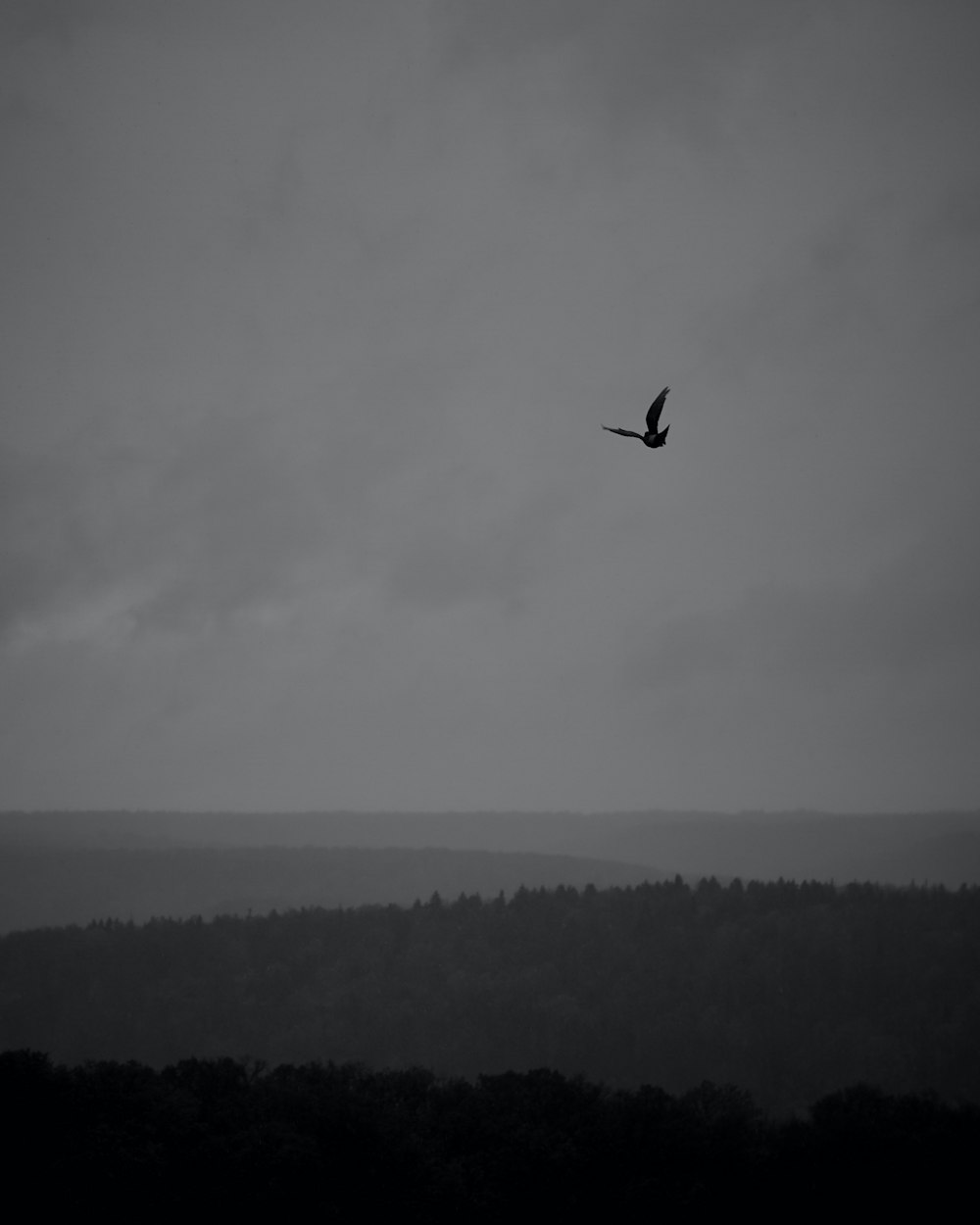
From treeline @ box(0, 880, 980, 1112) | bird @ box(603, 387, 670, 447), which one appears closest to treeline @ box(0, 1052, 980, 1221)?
bird @ box(603, 387, 670, 447)

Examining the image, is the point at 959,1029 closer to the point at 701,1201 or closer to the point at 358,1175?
the point at 701,1201

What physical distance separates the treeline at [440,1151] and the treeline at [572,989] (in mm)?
78460

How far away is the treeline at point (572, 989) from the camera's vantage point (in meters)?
150

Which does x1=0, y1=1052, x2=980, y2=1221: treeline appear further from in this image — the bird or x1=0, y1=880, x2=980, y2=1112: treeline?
x1=0, y1=880, x2=980, y2=1112: treeline

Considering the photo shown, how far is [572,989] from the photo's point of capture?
543ft

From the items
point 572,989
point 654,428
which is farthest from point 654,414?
point 572,989

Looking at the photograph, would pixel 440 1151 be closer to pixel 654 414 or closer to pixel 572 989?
pixel 654 414

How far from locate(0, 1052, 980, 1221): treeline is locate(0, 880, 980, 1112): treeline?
7846 cm

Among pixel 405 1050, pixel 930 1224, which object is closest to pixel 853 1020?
pixel 405 1050

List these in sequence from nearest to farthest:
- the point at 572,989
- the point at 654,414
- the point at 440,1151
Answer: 1. the point at 654,414
2. the point at 440,1151
3. the point at 572,989

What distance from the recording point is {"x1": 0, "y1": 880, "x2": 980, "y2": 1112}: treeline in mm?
149625

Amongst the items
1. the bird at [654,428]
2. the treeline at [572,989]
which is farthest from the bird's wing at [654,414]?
the treeline at [572,989]

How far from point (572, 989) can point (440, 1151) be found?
110647 mm

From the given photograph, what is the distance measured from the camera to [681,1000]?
16138cm
